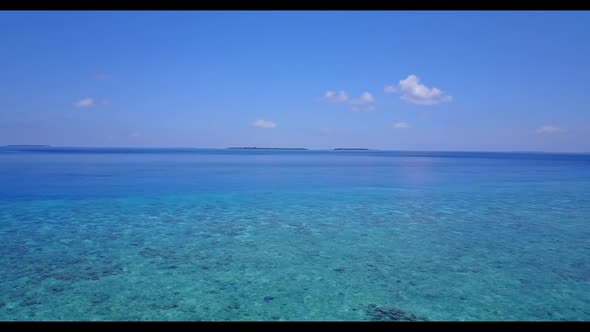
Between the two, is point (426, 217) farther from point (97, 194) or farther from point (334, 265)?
point (97, 194)

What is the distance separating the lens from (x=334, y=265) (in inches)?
311

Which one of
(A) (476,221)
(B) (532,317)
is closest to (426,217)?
(A) (476,221)

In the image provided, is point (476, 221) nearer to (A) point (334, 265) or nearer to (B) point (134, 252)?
(A) point (334, 265)

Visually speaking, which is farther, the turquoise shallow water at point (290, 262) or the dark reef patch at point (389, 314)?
the turquoise shallow water at point (290, 262)

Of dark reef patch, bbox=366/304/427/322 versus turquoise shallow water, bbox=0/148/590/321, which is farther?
turquoise shallow water, bbox=0/148/590/321

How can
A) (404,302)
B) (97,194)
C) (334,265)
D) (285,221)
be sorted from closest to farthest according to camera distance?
(404,302) → (334,265) → (285,221) → (97,194)

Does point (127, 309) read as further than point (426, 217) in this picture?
No

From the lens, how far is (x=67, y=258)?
8.00m

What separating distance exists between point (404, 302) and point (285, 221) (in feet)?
22.7

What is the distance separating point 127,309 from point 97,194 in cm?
1506

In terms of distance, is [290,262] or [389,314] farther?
[290,262]
